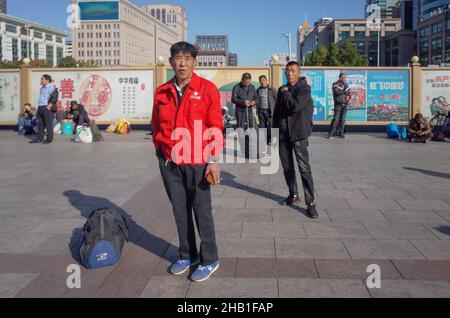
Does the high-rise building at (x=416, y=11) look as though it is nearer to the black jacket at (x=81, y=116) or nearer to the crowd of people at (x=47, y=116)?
the crowd of people at (x=47, y=116)

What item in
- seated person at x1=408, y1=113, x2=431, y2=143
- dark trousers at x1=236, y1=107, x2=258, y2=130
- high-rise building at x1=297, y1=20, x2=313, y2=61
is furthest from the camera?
high-rise building at x1=297, y1=20, x2=313, y2=61

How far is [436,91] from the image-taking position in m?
17.5

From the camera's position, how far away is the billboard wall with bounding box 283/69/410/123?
1755 cm

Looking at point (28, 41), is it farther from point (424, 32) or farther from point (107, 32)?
point (424, 32)

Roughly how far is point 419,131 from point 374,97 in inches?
162

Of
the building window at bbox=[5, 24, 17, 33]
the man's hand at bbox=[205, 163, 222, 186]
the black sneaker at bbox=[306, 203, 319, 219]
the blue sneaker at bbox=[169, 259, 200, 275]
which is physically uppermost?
the building window at bbox=[5, 24, 17, 33]

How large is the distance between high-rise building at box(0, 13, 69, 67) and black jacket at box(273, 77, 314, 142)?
114 metres

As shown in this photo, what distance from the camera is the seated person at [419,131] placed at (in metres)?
13.7

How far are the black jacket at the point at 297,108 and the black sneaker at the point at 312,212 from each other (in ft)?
2.73

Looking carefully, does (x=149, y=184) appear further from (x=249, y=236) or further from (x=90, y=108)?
(x=90, y=108)

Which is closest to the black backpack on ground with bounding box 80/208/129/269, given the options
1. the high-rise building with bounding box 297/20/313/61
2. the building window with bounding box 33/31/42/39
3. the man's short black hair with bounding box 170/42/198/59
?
the man's short black hair with bounding box 170/42/198/59

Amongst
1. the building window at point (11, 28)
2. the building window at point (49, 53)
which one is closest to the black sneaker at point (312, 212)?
the building window at point (11, 28)

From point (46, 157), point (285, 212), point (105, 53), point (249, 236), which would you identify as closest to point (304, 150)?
point (285, 212)

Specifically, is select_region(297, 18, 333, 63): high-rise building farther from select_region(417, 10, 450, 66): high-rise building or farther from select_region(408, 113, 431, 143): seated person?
select_region(408, 113, 431, 143): seated person
